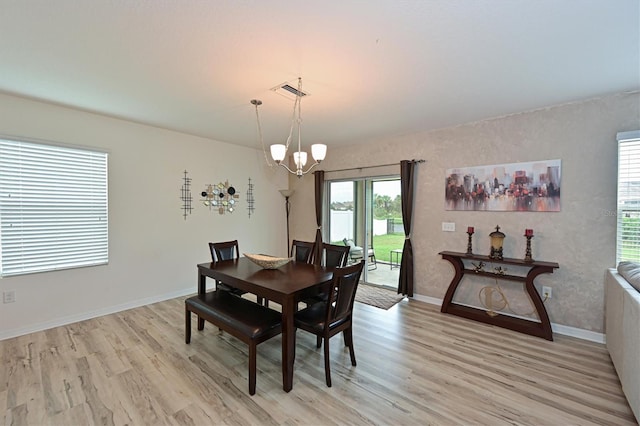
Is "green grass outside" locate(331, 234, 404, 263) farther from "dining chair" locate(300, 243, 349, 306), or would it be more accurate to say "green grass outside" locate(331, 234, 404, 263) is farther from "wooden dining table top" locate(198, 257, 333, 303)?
"wooden dining table top" locate(198, 257, 333, 303)

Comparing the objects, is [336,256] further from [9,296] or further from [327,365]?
[9,296]

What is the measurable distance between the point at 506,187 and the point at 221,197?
4.32m

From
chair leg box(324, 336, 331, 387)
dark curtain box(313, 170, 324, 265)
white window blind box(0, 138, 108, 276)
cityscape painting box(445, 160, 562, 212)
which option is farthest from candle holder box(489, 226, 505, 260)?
white window blind box(0, 138, 108, 276)

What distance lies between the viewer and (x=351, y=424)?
181 cm

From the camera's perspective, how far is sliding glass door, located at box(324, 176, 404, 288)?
15.1ft

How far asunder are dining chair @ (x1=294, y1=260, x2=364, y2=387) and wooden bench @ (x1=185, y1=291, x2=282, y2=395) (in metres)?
0.25

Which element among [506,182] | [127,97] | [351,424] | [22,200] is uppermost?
[127,97]

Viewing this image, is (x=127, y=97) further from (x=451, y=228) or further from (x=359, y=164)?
(x=451, y=228)

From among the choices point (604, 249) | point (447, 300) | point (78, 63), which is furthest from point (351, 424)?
point (78, 63)

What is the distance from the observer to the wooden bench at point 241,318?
2127 millimetres

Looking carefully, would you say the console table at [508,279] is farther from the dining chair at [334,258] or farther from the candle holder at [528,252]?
the dining chair at [334,258]

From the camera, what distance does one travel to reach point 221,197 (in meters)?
4.84

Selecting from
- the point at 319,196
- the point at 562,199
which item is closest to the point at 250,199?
the point at 319,196

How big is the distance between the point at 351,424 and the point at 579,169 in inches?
136
